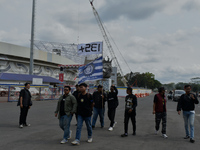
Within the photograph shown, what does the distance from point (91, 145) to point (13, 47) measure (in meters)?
47.2

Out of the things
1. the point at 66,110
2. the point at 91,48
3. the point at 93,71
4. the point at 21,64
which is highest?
the point at 21,64

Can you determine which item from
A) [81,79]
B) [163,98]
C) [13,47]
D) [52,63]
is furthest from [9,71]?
[163,98]

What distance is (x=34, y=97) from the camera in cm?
2411

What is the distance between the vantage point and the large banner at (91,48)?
9.69 meters

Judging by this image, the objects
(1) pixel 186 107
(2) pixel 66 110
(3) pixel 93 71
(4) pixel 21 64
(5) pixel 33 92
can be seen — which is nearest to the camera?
(2) pixel 66 110

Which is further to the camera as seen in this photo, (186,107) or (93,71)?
(93,71)

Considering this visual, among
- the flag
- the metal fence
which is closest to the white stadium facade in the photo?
the metal fence

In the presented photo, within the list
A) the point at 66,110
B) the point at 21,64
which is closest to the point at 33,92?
the point at 66,110

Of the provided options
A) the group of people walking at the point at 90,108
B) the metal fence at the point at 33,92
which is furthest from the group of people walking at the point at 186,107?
the metal fence at the point at 33,92

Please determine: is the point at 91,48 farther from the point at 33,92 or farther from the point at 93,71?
the point at 33,92

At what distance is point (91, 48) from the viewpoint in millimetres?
9875

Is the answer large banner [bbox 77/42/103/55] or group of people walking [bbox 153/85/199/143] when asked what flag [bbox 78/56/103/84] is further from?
group of people walking [bbox 153/85/199/143]

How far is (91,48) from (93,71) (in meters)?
1.57

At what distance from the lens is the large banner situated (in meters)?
9.69
